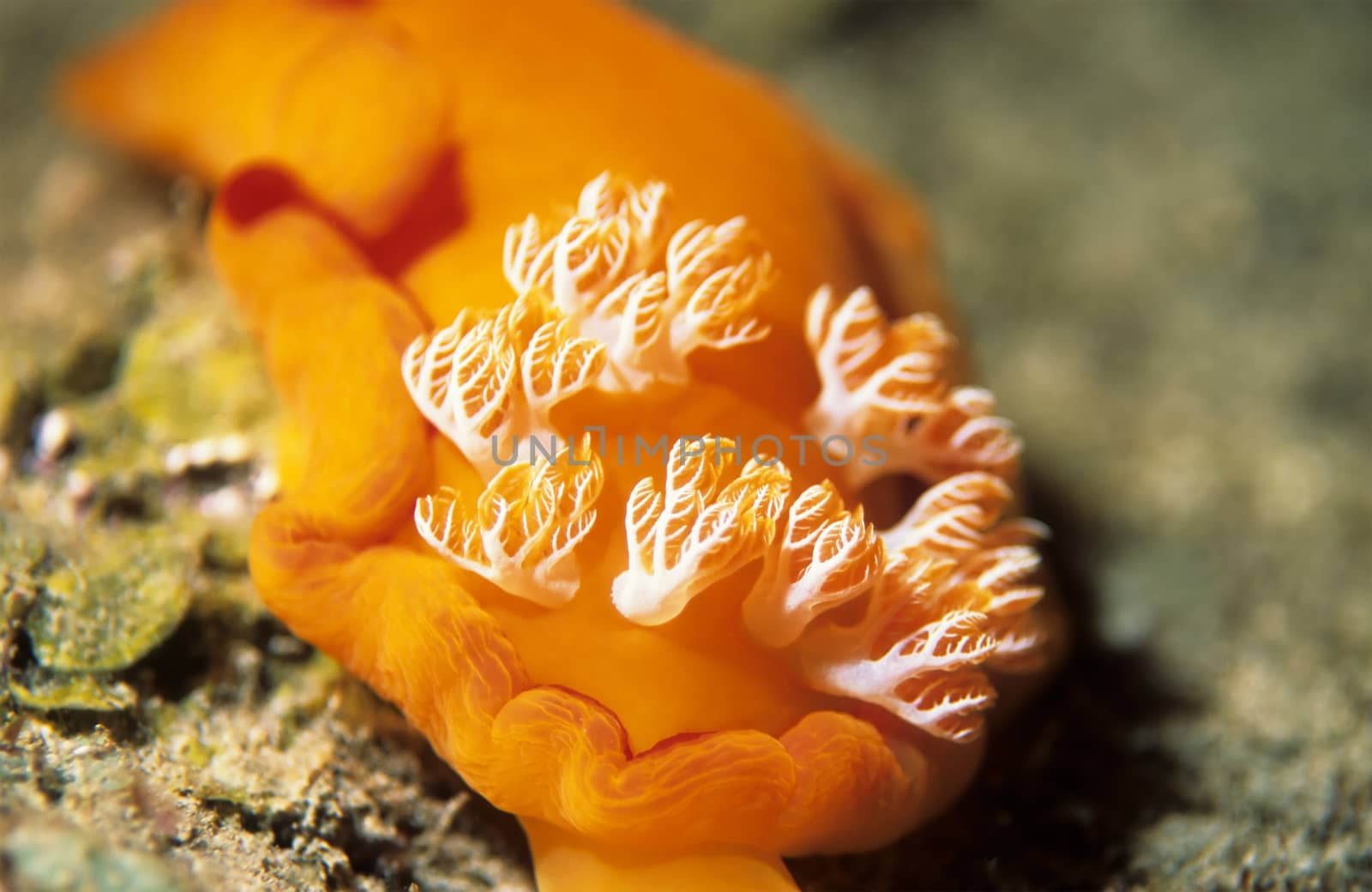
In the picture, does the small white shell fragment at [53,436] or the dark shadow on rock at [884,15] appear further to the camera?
the dark shadow on rock at [884,15]

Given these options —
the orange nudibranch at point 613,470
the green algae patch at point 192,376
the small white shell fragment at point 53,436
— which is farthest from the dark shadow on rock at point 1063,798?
the small white shell fragment at point 53,436

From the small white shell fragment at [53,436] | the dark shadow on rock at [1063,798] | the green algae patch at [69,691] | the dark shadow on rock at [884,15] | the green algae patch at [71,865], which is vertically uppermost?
the dark shadow on rock at [884,15]

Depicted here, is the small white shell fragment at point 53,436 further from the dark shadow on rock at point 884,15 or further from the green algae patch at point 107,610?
the dark shadow on rock at point 884,15

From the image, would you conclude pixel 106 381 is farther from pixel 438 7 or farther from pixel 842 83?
pixel 842 83

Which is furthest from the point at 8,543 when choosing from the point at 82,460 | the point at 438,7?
the point at 438,7

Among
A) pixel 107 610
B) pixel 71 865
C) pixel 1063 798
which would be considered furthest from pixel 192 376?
pixel 1063 798

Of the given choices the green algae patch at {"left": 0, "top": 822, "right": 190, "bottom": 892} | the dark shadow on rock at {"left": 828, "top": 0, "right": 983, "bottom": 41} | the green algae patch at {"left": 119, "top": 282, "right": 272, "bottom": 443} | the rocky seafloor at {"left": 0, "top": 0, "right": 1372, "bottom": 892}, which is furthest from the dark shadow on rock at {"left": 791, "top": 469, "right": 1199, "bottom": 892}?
the dark shadow on rock at {"left": 828, "top": 0, "right": 983, "bottom": 41}

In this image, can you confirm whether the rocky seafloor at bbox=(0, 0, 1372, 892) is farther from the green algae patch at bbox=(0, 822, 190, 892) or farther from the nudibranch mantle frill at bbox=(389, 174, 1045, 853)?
the nudibranch mantle frill at bbox=(389, 174, 1045, 853)
